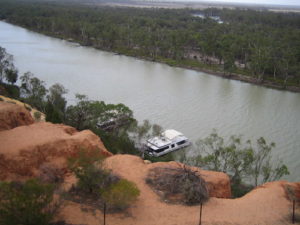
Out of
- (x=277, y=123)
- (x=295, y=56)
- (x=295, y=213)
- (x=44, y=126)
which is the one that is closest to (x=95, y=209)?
(x=44, y=126)

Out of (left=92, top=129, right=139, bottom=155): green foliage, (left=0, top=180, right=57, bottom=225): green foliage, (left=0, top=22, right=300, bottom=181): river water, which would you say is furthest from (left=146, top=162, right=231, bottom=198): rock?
(left=0, top=22, right=300, bottom=181): river water

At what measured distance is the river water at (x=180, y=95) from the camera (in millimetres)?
17594

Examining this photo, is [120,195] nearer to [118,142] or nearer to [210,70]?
[118,142]

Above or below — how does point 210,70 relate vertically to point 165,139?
above

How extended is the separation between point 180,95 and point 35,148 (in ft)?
51.3

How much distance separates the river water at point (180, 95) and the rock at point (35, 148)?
774 cm

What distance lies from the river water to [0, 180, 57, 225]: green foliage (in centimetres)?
1020

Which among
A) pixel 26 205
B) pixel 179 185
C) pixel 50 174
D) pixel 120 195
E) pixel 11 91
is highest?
pixel 26 205

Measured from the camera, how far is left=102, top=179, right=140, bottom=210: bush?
7551 mm

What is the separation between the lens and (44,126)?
35.6 feet

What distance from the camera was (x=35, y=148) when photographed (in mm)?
9297

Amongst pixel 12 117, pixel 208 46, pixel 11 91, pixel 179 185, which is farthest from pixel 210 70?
pixel 179 185

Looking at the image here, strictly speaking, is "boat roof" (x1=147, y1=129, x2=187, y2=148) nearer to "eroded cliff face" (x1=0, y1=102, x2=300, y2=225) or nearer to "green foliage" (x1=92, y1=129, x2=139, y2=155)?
"green foliage" (x1=92, y1=129, x2=139, y2=155)

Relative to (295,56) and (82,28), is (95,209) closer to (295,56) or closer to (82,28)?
(295,56)
